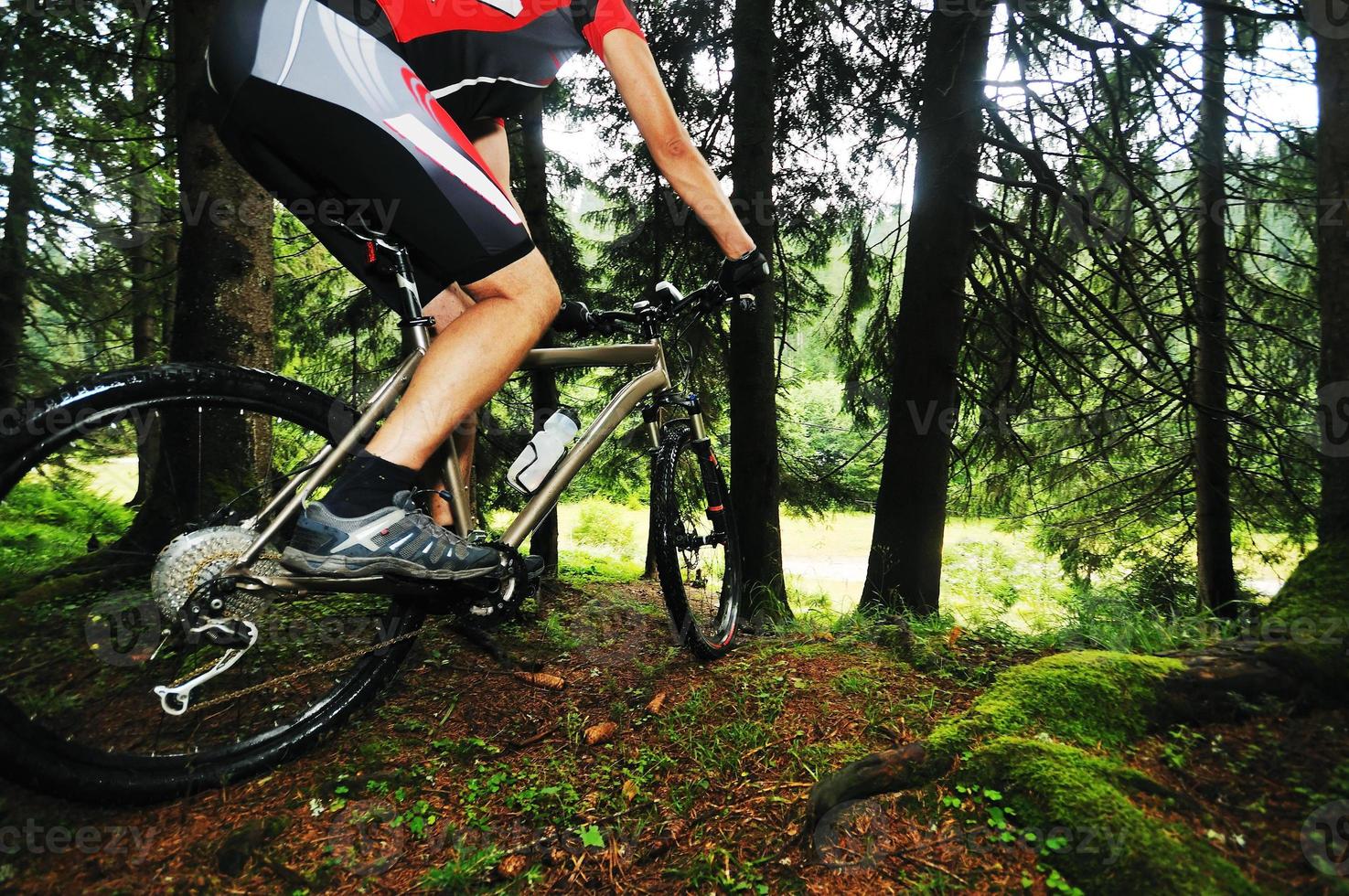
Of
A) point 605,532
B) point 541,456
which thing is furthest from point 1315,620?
point 605,532

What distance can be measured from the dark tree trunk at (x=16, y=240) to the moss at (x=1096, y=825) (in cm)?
717

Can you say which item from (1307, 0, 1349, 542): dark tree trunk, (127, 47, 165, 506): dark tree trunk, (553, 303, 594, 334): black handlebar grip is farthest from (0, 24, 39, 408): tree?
(1307, 0, 1349, 542): dark tree trunk

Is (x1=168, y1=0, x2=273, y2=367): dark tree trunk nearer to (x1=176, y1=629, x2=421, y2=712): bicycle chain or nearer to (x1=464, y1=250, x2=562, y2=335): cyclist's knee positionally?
(x1=176, y1=629, x2=421, y2=712): bicycle chain

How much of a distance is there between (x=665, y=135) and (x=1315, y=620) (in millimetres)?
2713

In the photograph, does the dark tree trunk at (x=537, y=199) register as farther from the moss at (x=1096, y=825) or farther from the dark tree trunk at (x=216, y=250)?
the moss at (x=1096, y=825)

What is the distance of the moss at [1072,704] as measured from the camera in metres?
1.82

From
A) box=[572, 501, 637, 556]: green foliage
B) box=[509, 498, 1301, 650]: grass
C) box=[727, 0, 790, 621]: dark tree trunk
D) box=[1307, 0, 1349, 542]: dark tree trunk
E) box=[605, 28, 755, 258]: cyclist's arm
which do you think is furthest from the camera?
box=[572, 501, 637, 556]: green foliage

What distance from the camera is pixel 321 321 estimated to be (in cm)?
634

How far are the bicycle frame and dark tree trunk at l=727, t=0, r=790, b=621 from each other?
232 cm

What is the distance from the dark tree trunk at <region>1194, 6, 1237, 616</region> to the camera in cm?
441

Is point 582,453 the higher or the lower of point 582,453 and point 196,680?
the higher

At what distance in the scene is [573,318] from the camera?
97.7 inches

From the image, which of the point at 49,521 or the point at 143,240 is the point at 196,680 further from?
the point at 143,240

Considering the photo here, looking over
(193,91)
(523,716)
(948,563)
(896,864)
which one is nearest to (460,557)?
(523,716)
